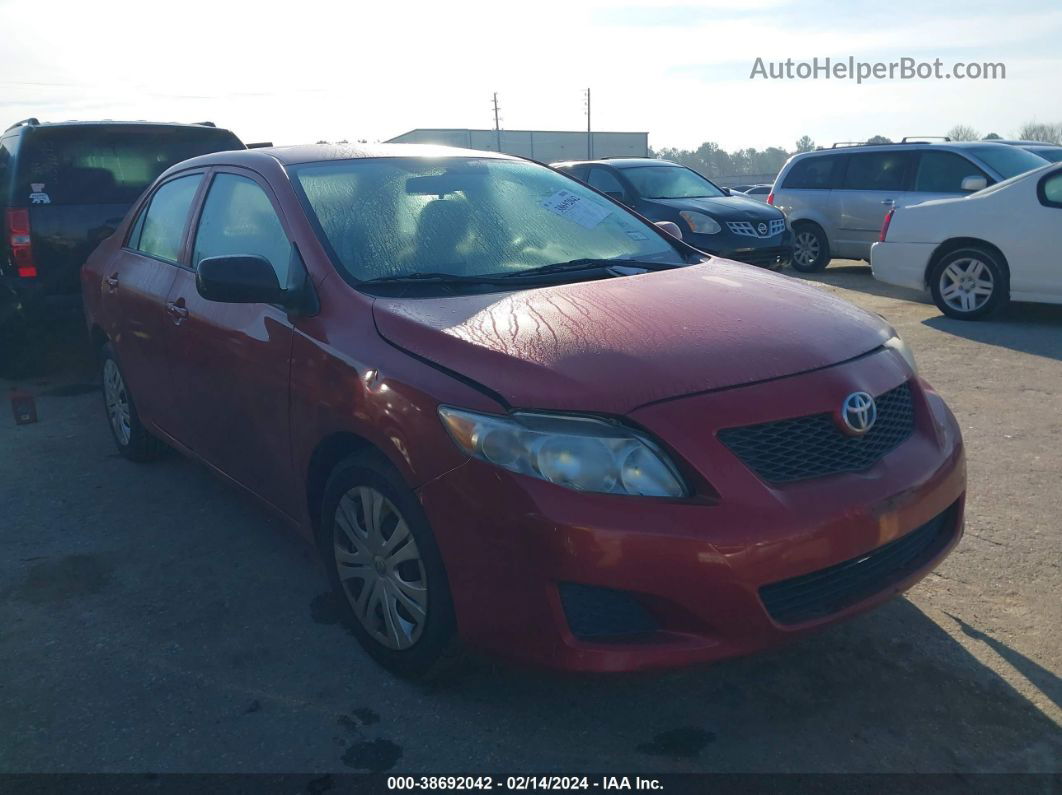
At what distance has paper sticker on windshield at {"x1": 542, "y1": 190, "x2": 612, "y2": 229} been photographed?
12.2 ft

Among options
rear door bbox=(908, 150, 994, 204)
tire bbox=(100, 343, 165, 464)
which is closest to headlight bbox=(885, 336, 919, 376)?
tire bbox=(100, 343, 165, 464)

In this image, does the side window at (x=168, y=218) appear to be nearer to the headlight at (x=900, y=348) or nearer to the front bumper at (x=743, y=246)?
the headlight at (x=900, y=348)

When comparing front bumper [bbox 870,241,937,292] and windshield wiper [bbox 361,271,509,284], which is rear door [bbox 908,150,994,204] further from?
windshield wiper [bbox 361,271,509,284]

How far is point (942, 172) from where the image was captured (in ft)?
34.5

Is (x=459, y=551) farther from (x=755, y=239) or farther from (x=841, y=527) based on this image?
(x=755, y=239)

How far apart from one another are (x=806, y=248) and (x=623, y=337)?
10346mm

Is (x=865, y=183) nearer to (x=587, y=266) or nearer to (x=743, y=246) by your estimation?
(x=743, y=246)

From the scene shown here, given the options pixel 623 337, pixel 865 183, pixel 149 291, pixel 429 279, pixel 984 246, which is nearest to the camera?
pixel 623 337

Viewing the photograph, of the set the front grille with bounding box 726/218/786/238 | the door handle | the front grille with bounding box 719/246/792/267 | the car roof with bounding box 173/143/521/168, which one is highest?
the car roof with bounding box 173/143/521/168

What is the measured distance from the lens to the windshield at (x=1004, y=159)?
1023cm

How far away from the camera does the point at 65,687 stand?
291cm

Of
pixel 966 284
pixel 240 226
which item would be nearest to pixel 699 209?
pixel 966 284

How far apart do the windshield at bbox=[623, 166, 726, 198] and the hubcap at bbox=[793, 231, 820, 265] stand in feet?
4.26

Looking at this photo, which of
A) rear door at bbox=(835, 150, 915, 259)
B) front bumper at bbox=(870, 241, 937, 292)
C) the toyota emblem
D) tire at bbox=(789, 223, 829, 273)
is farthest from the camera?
tire at bbox=(789, 223, 829, 273)
